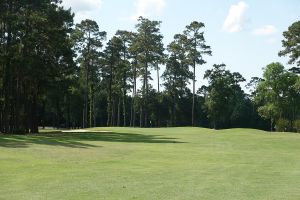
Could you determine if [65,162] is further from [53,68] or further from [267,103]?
[267,103]

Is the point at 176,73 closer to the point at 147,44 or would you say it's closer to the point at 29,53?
the point at 147,44

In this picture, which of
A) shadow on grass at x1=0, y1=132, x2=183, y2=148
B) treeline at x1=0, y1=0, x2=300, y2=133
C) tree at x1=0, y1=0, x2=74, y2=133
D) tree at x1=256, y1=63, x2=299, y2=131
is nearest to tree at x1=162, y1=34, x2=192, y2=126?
treeline at x1=0, y1=0, x2=300, y2=133

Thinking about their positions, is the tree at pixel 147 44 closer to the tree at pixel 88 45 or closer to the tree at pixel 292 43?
the tree at pixel 88 45

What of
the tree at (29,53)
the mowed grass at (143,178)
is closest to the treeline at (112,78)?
the tree at (29,53)

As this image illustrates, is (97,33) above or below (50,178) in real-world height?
above

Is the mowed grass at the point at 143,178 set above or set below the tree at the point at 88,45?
A: below

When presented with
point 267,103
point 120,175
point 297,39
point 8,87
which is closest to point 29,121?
point 8,87

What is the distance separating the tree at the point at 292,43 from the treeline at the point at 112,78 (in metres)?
0.13

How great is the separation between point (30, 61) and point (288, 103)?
5683 cm

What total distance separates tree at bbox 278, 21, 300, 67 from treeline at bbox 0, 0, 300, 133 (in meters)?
0.13

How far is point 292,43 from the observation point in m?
64.1

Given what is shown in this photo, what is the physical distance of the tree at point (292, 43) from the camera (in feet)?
208

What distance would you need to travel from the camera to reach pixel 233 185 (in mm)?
13297

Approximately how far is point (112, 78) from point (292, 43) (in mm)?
41968
